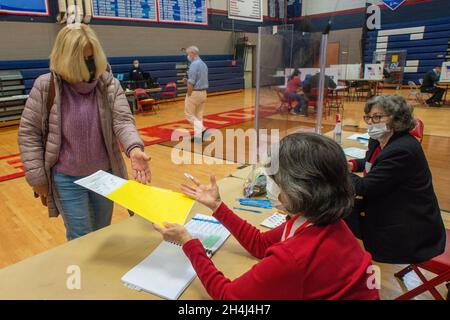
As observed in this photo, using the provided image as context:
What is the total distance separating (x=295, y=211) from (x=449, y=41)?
1398cm

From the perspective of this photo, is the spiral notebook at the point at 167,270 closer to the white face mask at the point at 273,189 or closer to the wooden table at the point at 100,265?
the wooden table at the point at 100,265

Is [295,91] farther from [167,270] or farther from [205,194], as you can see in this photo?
[167,270]

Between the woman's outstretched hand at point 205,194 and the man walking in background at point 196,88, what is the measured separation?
4.69 m

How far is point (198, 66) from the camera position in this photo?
19.0ft

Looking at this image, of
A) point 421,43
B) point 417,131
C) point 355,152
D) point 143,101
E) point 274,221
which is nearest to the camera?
point 274,221

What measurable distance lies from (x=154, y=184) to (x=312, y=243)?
130 inches

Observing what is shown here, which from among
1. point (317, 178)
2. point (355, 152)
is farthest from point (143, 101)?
point (317, 178)

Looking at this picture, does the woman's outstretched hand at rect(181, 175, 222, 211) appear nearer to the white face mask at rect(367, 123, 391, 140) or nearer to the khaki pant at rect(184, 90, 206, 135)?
the white face mask at rect(367, 123, 391, 140)

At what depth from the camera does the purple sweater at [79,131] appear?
5.51 ft

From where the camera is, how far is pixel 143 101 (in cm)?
883

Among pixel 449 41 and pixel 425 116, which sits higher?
pixel 449 41

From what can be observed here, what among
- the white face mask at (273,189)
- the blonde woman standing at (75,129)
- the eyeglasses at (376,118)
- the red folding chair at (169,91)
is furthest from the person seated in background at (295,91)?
the red folding chair at (169,91)

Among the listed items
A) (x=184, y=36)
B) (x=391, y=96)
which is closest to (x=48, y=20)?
(x=184, y=36)
